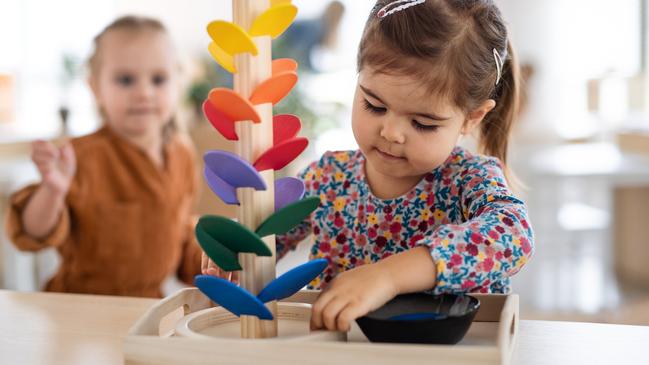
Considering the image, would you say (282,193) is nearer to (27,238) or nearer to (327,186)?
(327,186)

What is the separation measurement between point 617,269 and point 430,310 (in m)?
4.03

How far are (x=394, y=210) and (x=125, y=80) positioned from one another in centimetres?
99

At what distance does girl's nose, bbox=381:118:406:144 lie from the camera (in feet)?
2.68

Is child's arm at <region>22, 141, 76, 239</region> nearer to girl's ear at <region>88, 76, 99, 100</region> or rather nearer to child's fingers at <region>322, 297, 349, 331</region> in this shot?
girl's ear at <region>88, 76, 99, 100</region>

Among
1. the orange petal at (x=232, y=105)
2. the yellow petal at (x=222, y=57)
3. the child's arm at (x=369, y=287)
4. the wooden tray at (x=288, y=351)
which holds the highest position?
the yellow petal at (x=222, y=57)

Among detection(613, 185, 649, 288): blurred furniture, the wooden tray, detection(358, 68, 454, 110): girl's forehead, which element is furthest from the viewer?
detection(613, 185, 649, 288): blurred furniture

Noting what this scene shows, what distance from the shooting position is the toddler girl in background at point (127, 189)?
1.71 metres

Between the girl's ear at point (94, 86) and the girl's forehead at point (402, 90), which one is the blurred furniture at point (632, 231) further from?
the girl's forehead at point (402, 90)

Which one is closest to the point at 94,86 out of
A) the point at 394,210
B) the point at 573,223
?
→ the point at 394,210

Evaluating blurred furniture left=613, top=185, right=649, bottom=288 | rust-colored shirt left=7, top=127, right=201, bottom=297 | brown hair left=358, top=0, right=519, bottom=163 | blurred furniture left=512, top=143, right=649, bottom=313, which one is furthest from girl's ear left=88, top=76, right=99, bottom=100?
blurred furniture left=613, top=185, right=649, bottom=288

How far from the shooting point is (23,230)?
62.6 inches

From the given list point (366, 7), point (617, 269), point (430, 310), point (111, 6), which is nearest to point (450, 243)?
point (430, 310)

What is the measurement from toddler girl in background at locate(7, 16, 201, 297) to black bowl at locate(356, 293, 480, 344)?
3.51 ft

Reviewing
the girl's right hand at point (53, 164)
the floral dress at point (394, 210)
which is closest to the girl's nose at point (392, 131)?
the floral dress at point (394, 210)
